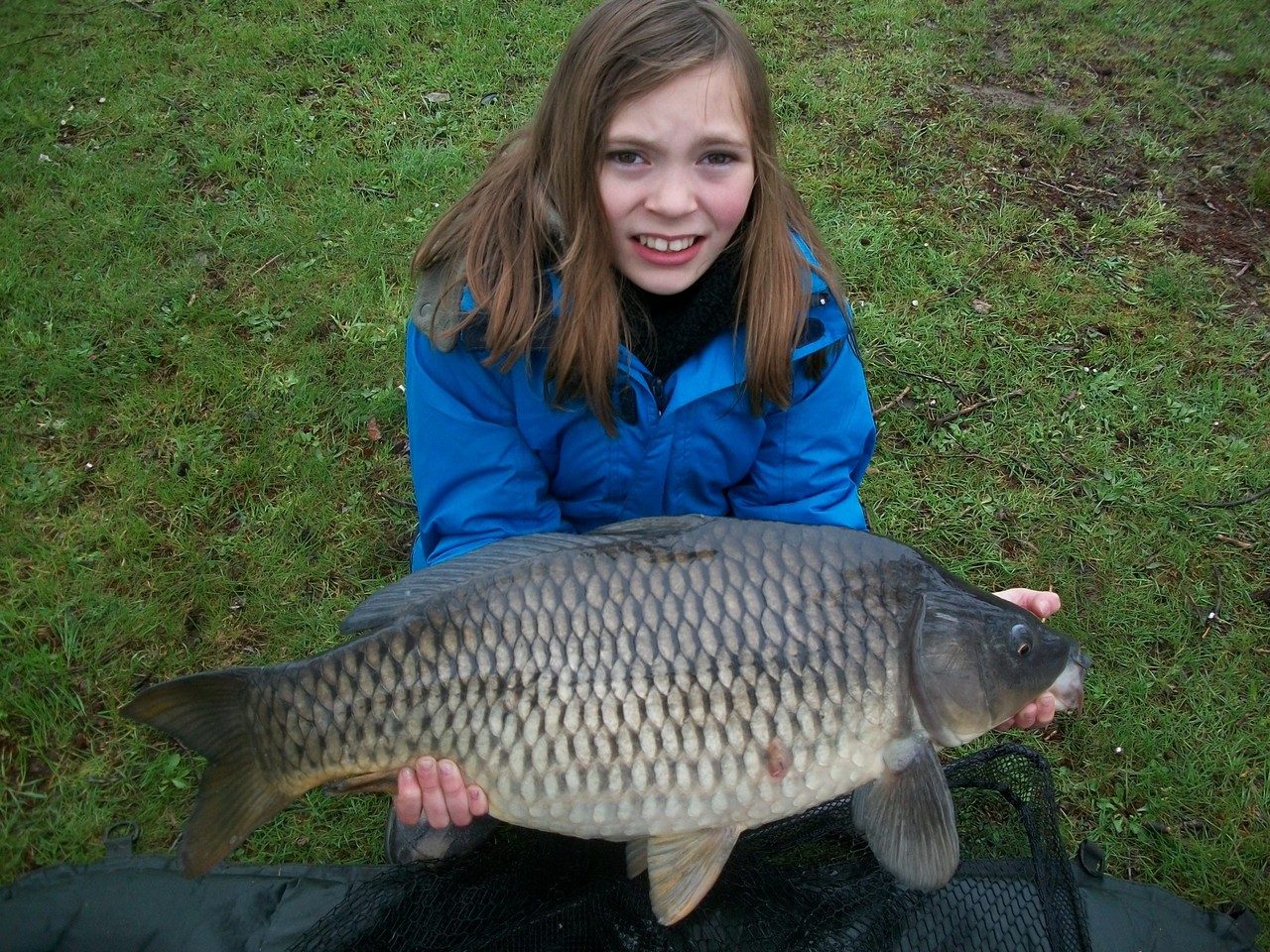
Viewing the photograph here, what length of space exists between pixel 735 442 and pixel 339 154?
187cm

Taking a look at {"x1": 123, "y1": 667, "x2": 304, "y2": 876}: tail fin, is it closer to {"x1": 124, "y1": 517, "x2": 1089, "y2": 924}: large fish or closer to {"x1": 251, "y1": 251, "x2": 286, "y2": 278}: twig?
{"x1": 124, "y1": 517, "x2": 1089, "y2": 924}: large fish

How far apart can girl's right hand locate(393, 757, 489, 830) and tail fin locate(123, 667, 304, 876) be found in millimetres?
135

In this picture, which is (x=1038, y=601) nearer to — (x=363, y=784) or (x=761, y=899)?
(x=761, y=899)

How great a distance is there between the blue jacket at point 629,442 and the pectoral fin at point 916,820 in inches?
17.6

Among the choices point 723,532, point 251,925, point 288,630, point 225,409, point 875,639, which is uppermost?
point 723,532

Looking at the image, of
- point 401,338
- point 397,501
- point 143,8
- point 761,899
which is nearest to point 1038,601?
point 761,899

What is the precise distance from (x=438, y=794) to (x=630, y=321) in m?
0.70

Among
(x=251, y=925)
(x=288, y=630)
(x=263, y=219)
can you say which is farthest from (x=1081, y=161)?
(x=251, y=925)

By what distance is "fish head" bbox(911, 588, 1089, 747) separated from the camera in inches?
42.8

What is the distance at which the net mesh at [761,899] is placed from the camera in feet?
4.05

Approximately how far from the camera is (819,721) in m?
1.06

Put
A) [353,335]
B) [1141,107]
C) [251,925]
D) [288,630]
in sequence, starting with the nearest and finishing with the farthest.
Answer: [251,925]
[288,630]
[353,335]
[1141,107]

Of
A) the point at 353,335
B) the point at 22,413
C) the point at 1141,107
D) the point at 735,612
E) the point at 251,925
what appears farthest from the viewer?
the point at 1141,107

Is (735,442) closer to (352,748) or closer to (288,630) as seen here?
(352,748)
